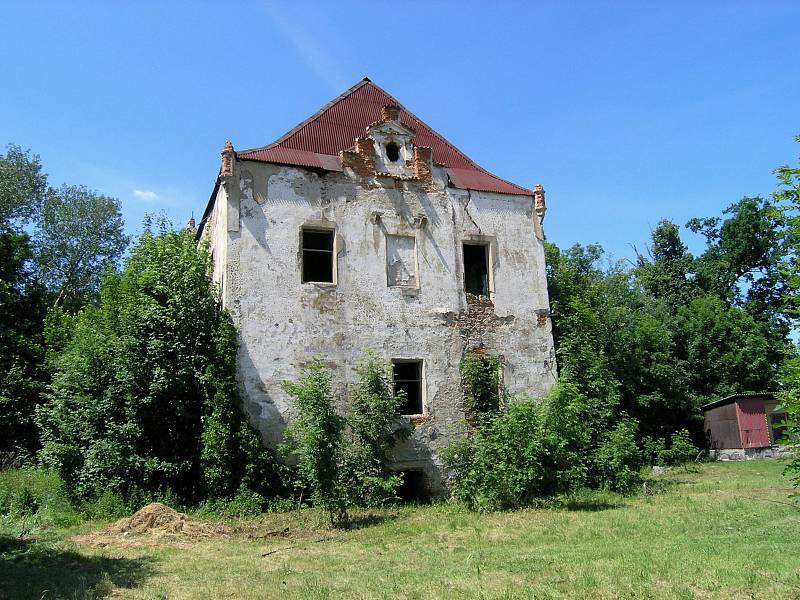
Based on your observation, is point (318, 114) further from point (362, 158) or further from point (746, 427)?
point (746, 427)

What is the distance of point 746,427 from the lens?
75.5ft

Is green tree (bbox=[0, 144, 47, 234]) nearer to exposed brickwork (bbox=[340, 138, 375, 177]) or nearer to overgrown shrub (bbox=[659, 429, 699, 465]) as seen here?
exposed brickwork (bbox=[340, 138, 375, 177])

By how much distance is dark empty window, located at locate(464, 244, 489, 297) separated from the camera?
16.8m

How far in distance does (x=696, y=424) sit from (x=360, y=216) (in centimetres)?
1787

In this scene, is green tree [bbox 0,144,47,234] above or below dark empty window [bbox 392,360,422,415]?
above

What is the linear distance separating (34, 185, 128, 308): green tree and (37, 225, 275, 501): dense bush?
18.4 meters

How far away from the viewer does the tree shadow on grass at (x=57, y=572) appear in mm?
7188

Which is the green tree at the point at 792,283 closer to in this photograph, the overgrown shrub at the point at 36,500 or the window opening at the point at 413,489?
the window opening at the point at 413,489

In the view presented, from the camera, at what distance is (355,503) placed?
1287cm

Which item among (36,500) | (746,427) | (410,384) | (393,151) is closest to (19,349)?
(36,500)

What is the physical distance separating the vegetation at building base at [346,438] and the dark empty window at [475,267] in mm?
3785

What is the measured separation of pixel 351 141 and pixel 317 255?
3.34 meters

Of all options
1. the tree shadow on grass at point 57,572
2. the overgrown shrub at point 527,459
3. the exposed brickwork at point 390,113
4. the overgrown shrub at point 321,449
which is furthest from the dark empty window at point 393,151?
the tree shadow on grass at point 57,572

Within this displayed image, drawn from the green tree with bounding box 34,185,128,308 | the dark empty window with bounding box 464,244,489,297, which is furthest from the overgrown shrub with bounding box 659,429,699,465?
the green tree with bounding box 34,185,128,308
